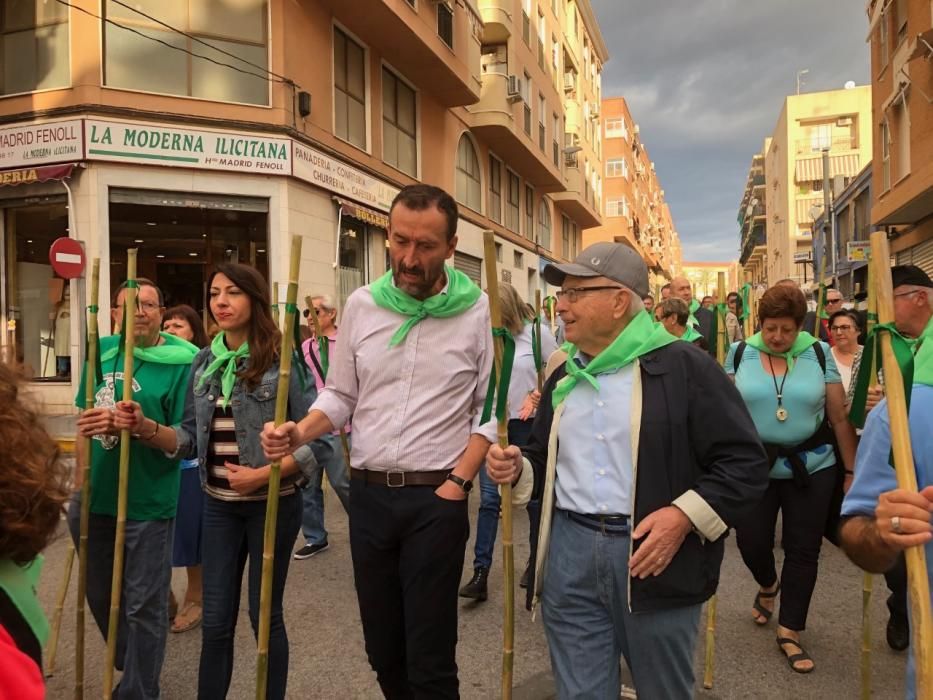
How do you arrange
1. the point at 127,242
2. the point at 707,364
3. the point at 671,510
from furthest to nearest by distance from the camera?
1. the point at 127,242
2. the point at 707,364
3. the point at 671,510

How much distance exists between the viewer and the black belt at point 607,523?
2.27m

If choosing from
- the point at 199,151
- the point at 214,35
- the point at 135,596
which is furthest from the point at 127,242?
the point at 135,596

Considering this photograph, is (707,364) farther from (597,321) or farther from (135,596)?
(135,596)

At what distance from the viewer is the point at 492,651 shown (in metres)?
4.01

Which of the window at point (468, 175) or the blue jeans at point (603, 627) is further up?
the window at point (468, 175)

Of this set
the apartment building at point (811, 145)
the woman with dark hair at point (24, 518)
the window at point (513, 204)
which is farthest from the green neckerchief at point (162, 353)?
the apartment building at point (811, 145)

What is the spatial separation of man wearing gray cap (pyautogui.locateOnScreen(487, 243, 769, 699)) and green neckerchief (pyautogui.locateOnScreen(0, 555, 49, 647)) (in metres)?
1.38

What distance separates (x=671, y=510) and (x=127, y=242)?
42.1ft

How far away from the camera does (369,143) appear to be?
15883 millimetres

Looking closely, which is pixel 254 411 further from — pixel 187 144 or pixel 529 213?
pixel 529 213

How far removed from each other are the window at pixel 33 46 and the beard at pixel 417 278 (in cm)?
1222

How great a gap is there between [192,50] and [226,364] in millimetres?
11464

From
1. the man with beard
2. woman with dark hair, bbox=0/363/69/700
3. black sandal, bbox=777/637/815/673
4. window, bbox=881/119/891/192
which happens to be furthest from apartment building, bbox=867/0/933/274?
woman with dark hair, bbox=0/363/69/700

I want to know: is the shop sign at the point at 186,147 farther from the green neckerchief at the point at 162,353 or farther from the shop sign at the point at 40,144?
the green neckerchief at the point at 162,353
